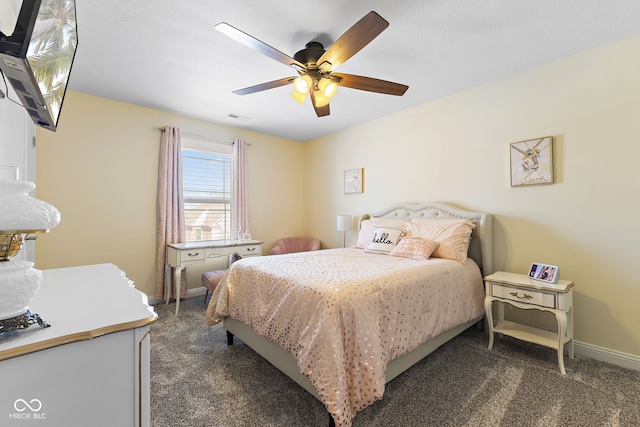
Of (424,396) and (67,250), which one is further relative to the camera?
(67,250)

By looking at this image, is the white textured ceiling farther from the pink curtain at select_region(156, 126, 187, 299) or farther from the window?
the window

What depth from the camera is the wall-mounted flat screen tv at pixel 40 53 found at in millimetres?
846

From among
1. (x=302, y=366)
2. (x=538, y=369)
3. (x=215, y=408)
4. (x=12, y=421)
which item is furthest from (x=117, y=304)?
(x=538, y=369)

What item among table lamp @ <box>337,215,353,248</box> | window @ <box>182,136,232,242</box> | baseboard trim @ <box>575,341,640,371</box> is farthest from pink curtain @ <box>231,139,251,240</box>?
baseboard trim @ <box>575,341,640,371</box>

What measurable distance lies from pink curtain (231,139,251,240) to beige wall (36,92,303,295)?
19.1 inches

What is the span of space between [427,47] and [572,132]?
4.86ft

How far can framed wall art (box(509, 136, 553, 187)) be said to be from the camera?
250 cm

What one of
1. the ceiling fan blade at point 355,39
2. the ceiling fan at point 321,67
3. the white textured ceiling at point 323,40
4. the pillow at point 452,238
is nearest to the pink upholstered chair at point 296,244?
the pillow at point 452,238

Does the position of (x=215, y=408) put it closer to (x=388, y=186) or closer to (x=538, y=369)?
(x=538, y=369)

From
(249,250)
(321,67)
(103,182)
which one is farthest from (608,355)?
(103,182)

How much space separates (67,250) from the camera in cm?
306

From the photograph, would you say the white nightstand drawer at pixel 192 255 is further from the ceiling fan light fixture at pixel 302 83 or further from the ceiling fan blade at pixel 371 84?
the ceiling fan blade at pixel 371 84

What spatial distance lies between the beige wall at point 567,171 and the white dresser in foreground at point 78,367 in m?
3.11

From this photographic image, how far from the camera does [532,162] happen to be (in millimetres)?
2586
